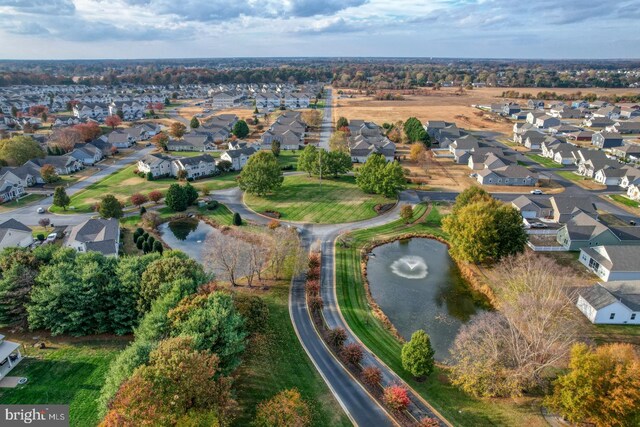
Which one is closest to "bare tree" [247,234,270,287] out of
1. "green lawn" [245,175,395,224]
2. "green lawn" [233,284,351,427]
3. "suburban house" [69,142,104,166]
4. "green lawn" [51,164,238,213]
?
"green lawn" [233,284,351,427]

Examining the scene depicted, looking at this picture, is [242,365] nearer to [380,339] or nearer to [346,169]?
[380,339]

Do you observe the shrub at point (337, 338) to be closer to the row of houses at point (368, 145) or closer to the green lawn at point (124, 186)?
the green lawn at point (124, 186)

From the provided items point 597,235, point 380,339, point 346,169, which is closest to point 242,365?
point 380,339

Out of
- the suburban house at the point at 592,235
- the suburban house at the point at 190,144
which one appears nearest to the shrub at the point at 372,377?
the suburban house at the point at 592,235

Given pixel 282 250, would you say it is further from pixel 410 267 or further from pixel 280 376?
pixel 410 267

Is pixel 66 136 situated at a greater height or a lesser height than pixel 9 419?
greater

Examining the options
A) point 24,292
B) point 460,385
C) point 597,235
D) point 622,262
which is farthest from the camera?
point 597,235

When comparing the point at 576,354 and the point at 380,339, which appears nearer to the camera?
the point at 576,354
